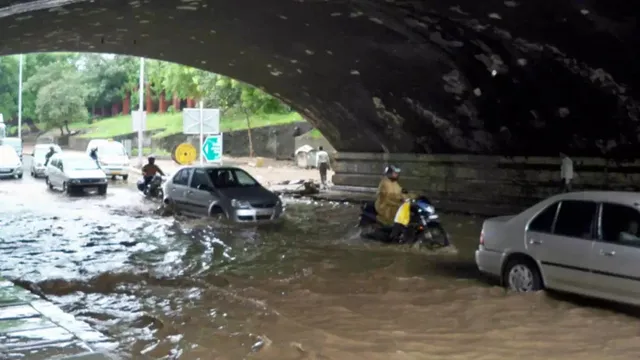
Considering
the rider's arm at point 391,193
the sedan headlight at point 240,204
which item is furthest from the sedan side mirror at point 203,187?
the rider's arm at point 391,193

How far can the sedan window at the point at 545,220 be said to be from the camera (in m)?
8.95

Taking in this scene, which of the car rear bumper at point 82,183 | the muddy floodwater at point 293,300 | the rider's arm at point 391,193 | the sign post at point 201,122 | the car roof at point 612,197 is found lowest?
the muddy floodwater at point 293,300

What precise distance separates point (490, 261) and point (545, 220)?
103 centimetres

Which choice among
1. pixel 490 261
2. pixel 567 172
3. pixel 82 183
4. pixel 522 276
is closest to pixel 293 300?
pixel 490 261

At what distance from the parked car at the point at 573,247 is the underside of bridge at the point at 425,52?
5.52 metres

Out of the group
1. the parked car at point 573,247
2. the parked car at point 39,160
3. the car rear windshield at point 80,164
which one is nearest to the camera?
the parked car at point 573,247

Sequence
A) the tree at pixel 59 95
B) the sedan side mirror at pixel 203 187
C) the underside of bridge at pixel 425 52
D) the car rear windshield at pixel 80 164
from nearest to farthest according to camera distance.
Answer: the underside of bridge at pixel 425 52, the sedan side mirror at pixel 203 187, the car rear windshield at pixel 80 164, the tree at pixel 59 95

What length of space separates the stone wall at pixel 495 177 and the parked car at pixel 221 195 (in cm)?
670

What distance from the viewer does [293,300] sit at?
9430 mm

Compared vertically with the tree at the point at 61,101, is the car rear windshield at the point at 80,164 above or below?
below

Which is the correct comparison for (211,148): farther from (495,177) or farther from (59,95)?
(59,95)

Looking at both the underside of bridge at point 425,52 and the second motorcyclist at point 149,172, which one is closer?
the underside of bridge at point 425,52

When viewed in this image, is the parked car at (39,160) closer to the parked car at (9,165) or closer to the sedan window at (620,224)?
the parked car at (9,165)

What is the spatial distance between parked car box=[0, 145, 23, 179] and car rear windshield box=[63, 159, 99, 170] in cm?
905
